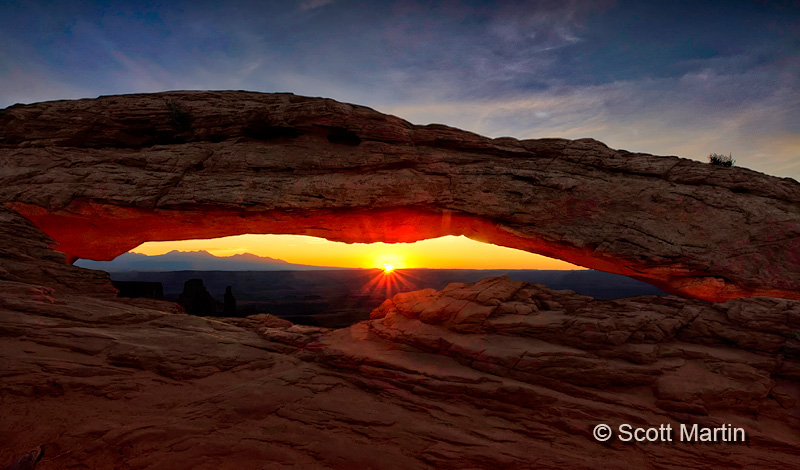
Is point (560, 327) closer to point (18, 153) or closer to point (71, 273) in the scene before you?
point (71, 273)

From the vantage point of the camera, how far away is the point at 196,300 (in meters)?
34.2

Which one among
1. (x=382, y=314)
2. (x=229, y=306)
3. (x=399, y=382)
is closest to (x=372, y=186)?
(x=382, y=314)

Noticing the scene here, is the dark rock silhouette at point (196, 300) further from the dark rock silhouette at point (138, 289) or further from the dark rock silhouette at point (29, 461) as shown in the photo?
the dark rock silhouette at point (29, 461)

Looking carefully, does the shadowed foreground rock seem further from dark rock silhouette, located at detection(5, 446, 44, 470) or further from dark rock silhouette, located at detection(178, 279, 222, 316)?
dark rock silhouette, located at detection(178, 279, 222, 316)

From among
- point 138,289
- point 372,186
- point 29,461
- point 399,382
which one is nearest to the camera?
point 29,461

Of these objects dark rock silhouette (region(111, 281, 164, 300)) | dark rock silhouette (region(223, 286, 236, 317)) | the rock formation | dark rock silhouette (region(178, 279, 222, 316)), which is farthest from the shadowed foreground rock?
dark rock silhouette (region(223, 286, 236, 317))

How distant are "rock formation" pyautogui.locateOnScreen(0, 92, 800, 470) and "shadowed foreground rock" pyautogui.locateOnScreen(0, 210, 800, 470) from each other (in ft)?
0.20

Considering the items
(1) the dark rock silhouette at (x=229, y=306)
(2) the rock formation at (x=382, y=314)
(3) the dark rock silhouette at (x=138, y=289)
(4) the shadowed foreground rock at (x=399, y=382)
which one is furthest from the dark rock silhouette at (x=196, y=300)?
(4) the shadowed foreground rock at (x=399, y=382)

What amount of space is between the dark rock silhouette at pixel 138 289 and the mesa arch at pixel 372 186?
9.29 m

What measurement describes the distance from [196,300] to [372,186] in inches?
1183

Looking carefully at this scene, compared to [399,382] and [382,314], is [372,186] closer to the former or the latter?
[382,314]

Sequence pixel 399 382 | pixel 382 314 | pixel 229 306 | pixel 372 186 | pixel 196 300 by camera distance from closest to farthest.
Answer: pixel 399 382, pixel 372 186, pixel 382 314, pixel 196 300, pixel 229 306

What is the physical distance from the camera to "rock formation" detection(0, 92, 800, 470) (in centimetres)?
745

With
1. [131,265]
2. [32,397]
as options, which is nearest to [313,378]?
[32,397]
